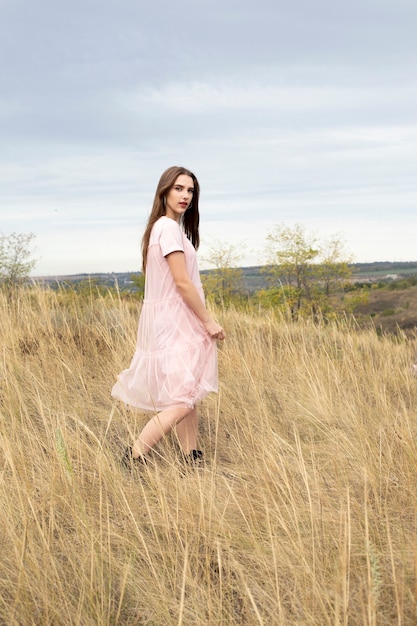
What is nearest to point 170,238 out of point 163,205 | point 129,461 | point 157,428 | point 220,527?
point 163,205

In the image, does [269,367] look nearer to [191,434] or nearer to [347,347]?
[347,347]

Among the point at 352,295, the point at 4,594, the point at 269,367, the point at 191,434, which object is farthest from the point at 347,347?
the point at 352,295

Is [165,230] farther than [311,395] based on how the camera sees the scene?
No

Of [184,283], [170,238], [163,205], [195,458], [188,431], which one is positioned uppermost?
[163,205]

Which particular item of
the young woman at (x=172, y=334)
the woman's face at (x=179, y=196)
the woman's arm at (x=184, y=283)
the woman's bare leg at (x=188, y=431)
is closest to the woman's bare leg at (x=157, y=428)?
the young woman at (x=172, y=334)

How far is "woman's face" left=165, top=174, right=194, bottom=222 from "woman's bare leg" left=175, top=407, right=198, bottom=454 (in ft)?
3.85

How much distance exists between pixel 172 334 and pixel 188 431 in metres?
0.59

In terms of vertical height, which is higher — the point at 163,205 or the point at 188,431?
the point at 163,205

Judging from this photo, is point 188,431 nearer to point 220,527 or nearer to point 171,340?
point 171,340

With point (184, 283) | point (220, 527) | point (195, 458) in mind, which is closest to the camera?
point (220, 527)

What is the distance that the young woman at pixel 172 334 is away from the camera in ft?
10.8

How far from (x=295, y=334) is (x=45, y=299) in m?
3.15

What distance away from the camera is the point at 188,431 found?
3.51 metres

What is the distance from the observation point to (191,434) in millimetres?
3529
